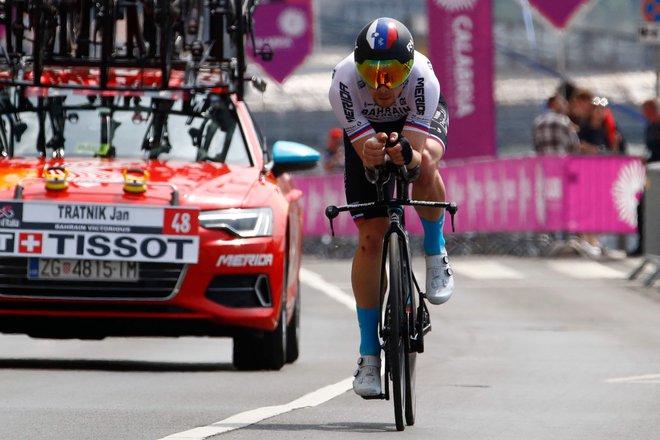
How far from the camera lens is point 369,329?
9.14m

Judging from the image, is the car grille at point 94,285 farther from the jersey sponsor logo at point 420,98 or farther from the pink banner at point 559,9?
the pink banner at point 559,9

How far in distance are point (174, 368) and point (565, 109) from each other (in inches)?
613

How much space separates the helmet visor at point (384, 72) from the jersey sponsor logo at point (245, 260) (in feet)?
9.43

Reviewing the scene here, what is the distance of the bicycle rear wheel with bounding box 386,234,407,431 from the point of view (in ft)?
28.0

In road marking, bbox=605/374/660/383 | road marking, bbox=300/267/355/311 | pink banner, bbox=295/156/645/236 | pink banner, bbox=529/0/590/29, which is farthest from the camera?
pink banner, bbox=529/0/590/29

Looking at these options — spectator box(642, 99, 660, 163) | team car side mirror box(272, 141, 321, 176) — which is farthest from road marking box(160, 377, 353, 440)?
spectator box(642, 99, 660, 163)

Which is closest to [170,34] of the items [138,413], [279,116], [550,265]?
[138,413]

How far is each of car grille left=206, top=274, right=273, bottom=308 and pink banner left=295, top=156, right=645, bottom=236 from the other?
13974 millimetres

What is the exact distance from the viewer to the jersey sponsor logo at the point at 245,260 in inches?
453

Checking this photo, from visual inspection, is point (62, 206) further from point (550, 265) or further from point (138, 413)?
point (550, 265)

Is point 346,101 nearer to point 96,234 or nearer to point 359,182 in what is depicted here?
point 359,182

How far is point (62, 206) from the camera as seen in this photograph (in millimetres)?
11539

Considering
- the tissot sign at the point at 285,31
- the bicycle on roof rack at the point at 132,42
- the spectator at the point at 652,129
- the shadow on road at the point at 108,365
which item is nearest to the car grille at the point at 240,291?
the shadow on road at the point at 108,365

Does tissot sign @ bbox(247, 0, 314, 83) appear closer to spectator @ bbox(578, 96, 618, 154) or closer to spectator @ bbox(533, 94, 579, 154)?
spectator @ bbox(578, 96, 618, 154)
